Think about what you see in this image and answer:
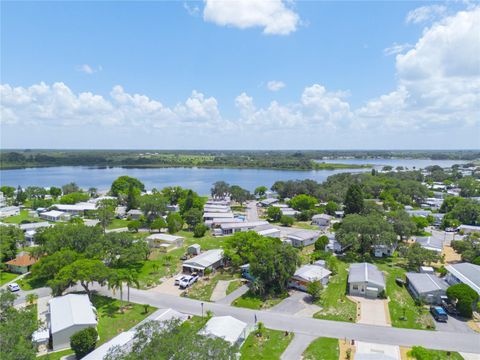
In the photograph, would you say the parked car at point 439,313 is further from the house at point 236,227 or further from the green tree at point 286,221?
the green tree at point 286,221

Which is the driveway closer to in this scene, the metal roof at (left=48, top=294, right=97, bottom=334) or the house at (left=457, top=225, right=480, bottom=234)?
the metal roof at (left=48, top=294, right=97, bottom=334)

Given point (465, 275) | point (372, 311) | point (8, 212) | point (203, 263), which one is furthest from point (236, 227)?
point (8, 212)

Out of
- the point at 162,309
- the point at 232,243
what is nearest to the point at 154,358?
the point at 162,309

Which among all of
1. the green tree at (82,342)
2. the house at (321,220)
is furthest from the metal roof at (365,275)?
the house at (321,220)

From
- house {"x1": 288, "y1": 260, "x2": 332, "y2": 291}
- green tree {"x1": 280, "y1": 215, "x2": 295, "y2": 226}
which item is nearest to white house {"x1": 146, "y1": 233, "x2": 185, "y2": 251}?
house {"x1": 288, "y1": 260, "x2": 332, "y2": 291}

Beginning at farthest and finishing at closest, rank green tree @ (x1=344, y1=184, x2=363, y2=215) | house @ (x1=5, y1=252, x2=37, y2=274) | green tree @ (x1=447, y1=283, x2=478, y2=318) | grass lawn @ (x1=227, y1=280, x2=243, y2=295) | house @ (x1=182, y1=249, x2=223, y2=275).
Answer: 1. green tree @ (x1=344, y1=184, x2=363, y2=215)
2. house @ (x1=5, y1=252, x2=37, y2=274)
3. house @ (x1=182, y1=249, x2=223, y2=275)
4. grass lawn @ (x1=227, y1=280, x2=243, y2=295)
5. green tree @ (x1=447, y1=283, x2=478, y2=318)

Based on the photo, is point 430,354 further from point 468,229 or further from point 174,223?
point 468,229
